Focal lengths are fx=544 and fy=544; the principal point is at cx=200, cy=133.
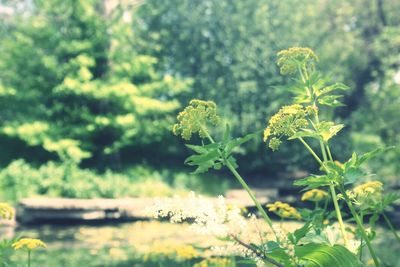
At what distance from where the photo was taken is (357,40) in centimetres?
1686

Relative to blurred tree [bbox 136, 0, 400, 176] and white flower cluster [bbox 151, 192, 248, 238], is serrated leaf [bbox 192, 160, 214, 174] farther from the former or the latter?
blurred tree [bbox 136, 0, 400, 176]

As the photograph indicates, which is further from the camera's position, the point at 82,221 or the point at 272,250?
the point at 82,221

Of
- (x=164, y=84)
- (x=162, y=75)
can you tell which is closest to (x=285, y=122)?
(x=164, y=84)

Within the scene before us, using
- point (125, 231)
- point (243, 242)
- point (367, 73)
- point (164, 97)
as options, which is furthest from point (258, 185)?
point (243, 242)

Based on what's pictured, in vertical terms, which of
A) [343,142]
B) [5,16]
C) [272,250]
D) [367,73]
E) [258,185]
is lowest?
[272,250]

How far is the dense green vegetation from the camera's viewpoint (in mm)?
13797

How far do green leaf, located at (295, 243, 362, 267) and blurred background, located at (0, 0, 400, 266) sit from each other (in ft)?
33.0

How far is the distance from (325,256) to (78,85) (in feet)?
40.1

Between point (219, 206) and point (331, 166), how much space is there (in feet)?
1.38

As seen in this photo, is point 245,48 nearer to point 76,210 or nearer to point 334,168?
point 76,210

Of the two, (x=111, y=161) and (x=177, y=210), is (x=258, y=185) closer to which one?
(x=111, y=161)

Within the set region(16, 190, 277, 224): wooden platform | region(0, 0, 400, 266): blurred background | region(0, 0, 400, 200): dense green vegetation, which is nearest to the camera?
region(16, 190, 277, 224): wooden platform

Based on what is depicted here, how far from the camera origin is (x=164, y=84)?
48.2 ft

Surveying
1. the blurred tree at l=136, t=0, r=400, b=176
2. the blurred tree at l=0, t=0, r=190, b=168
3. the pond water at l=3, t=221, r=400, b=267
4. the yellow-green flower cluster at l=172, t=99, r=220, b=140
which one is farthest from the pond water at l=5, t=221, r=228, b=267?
the blurred tree at l=136, t=0, r=400, b=176
